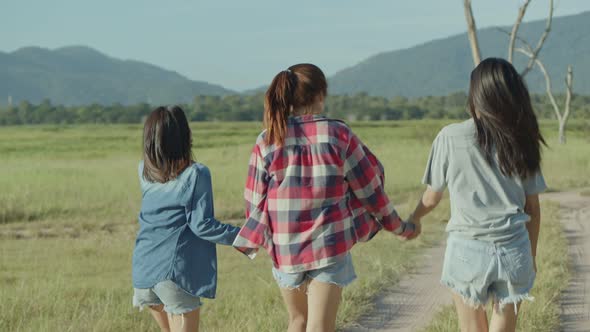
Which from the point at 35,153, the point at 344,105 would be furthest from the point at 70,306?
the point at 344,105

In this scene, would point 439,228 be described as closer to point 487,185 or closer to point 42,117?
point 487,185

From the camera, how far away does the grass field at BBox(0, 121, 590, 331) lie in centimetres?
618

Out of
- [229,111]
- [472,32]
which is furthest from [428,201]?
[229,111]

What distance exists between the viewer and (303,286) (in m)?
3.65

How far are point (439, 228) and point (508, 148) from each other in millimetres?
8679

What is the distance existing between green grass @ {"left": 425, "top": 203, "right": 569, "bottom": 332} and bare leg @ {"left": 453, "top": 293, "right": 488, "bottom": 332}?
5.59 ft

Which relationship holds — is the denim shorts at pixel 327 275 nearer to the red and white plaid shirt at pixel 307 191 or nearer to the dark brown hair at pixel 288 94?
the red and white plaid shirt at pixel 307 191

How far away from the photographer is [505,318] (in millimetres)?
3531

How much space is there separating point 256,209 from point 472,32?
13.0m

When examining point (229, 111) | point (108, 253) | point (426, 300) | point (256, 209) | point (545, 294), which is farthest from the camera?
point (229, 111)

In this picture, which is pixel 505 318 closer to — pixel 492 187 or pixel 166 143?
pixel 492 187

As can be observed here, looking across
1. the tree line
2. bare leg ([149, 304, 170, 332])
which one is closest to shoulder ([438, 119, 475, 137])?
bare leg ([149, 304, 170, 332])

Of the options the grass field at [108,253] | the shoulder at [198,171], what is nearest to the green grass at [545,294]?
the grass field at [108,253]

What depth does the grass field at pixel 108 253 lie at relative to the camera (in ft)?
20.3
